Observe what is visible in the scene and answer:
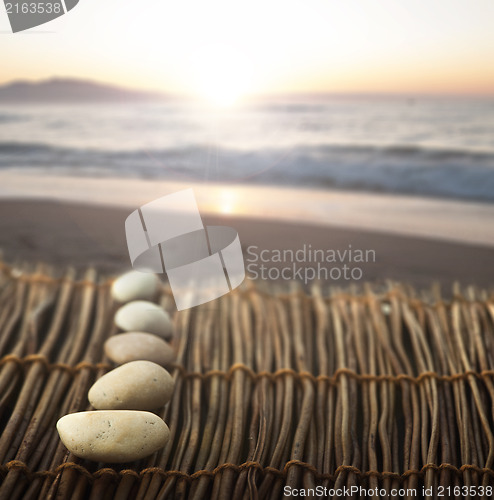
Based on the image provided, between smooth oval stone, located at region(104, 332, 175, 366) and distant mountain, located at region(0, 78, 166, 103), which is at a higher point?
smooth oval stone, located at region(104, 332, 175, 366)

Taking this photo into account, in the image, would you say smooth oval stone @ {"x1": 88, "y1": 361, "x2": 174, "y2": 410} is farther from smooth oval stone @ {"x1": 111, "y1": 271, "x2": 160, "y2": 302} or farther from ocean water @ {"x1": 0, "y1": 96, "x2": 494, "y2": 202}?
ocean water @ {"x1": 0, "y1": 96, "x2": 494, "y2": 202}

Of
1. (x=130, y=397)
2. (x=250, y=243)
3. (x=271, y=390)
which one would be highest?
(x=130, y=397)

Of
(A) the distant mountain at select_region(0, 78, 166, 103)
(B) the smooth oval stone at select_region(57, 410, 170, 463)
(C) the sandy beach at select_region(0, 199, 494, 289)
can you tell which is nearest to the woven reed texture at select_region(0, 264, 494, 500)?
(B) the smooth oval stone at select_region(57, 410, 170, 463)

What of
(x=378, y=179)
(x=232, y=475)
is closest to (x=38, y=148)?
(x=378, y=179)

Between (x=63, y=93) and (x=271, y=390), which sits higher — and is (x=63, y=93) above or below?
below

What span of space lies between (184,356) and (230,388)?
137mm

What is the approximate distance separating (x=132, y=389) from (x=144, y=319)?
221mm

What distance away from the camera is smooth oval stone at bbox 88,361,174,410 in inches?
31.4

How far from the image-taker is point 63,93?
463cm

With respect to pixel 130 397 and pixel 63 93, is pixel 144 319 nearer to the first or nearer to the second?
pixel 130 397

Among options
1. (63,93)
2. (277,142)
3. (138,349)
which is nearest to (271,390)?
(138,349)

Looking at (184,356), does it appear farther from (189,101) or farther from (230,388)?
(189,101)

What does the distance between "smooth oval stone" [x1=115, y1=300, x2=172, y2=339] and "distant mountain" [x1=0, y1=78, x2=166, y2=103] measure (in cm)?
329

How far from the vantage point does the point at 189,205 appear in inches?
94.4
